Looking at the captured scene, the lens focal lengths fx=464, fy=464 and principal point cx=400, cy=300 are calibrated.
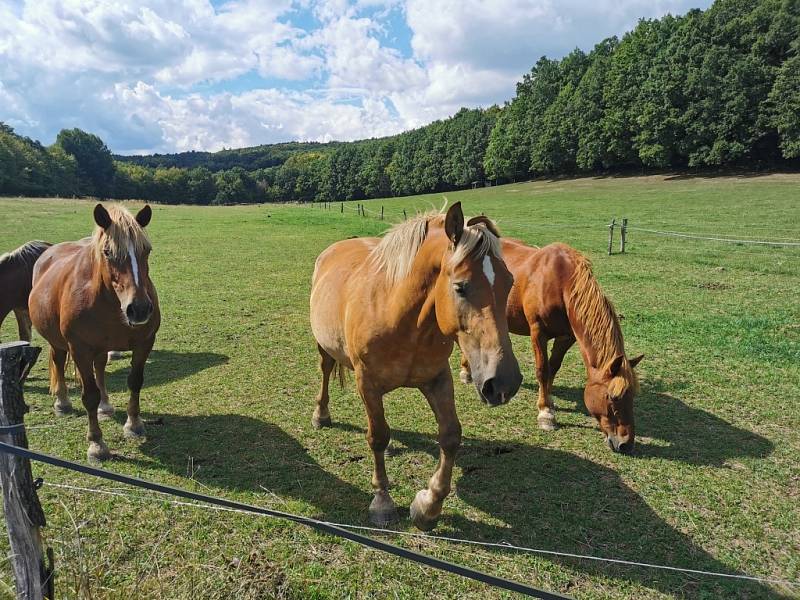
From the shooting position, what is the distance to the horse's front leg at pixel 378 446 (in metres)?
3.36

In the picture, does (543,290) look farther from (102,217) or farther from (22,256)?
(22,256)

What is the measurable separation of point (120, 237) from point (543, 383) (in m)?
4.24

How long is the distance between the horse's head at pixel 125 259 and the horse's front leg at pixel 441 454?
2.40 metres

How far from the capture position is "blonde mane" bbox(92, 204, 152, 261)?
3.82 m

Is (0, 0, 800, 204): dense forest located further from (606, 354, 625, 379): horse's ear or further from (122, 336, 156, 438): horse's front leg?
(122, 336, 156, 438): horse's front leg

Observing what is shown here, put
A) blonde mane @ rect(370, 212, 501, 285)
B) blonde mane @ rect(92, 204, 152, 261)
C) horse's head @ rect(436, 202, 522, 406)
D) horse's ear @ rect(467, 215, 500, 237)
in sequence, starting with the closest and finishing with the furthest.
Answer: horse's head @ rect(436, 202, 522, 406) < blonde mane @ rect(370, 212, 501, 285) < horse's ear @ rect(467, 215, 500, 237) < blonde mane @ rect(92, 204, 152, 261)

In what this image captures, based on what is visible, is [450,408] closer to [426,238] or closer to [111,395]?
[426,238]

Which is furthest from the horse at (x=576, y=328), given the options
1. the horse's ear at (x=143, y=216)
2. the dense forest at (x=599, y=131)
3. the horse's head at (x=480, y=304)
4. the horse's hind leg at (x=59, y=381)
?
the dense forest at (x=599, y=131)

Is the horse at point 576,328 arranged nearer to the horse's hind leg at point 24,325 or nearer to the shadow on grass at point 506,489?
the shadow on grass at point 506,489

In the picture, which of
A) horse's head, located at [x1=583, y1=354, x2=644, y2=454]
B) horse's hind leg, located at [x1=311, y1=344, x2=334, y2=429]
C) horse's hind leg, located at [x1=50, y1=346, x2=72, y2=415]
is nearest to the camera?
horse's head, located at [x1=583, y1=354, x2=644, y2=454]

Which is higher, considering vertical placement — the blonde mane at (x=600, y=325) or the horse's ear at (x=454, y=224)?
the horse's ear at (x=454, y=224)

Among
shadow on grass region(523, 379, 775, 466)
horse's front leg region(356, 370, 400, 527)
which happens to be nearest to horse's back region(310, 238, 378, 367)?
horse's front leg region(356, 370, 400, 527)

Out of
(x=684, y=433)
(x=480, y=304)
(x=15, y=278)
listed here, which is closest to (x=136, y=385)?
(x=15, y=278)

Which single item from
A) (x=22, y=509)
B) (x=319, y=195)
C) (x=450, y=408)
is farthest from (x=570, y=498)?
(x=319, y=195)
